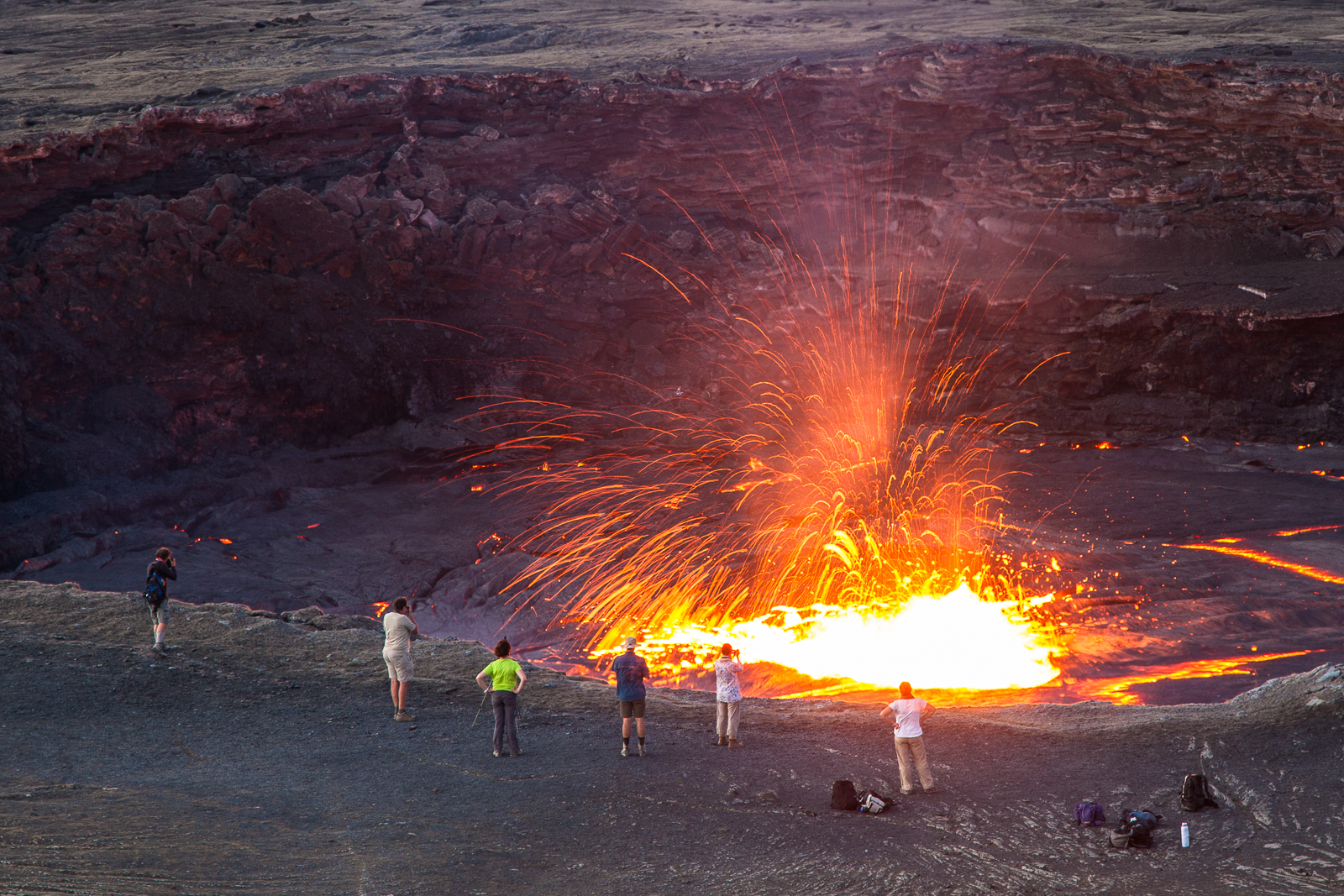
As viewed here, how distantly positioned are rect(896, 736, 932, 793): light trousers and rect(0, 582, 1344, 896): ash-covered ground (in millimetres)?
190

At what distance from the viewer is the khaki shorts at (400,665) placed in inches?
498

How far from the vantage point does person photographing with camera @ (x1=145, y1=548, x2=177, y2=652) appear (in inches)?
554

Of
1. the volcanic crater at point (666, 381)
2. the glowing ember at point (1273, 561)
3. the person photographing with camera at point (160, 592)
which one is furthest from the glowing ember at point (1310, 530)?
the person photographing with camera at point (160, 592)

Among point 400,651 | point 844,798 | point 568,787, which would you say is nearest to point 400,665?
point 400,651

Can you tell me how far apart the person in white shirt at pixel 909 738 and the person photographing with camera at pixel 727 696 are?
1.81 m

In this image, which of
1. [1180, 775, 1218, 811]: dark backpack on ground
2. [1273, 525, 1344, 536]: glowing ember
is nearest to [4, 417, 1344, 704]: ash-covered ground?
[1273, 525, 1344, 536]: glowing ember

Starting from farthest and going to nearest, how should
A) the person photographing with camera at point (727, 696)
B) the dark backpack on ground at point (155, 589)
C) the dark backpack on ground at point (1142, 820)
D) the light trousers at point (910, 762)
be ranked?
the dark backpack on ground at point (155, 589)
the person photographing with camera at point (727, 696)
the light trousers at point (910, 762)
the dark backpack on ground at point (1142, 820)

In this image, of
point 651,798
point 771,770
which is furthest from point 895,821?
point 651,798

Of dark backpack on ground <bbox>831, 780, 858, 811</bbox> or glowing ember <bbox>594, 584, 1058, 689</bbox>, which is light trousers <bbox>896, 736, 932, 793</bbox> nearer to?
dark backpack on ground <bbox>831, 780, 858, 811</bbox>

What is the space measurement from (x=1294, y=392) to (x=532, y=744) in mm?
22477

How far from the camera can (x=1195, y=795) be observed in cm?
1059

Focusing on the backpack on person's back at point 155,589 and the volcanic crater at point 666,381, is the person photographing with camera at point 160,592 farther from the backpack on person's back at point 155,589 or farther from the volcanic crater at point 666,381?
the volcanic crater at point 666,381

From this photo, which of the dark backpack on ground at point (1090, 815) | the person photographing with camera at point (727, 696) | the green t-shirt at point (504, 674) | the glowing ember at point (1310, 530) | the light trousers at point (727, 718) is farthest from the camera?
the glowing ember at point (1310, 530)

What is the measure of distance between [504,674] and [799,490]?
46.4 feet
